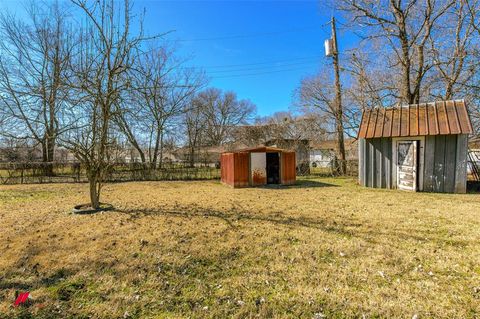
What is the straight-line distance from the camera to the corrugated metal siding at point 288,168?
11.7 m

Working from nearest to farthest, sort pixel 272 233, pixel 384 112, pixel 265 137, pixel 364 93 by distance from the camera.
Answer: pixel 272 233 < pixel 384 112 < pixel 364 93 < pixel 265 137

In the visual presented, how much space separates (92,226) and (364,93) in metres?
14.5

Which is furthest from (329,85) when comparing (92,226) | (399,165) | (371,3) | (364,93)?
(92,226)

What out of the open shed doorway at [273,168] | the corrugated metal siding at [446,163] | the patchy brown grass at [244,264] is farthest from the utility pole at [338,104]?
the patchy brown grass at [244,264]

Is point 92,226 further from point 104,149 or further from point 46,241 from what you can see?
point 104,149

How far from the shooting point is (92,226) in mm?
4949

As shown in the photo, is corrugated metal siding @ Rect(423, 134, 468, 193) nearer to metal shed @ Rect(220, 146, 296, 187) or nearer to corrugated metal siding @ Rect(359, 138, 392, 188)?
corrugated metal siding @ Rect(359, 138, 392, 188)

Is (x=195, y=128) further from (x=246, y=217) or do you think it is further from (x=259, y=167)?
(x=246, y=217)

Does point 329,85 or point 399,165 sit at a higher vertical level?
point 329,85

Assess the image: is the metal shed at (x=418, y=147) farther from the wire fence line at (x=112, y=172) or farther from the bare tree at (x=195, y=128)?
the bare tree at (x=195, y=128)

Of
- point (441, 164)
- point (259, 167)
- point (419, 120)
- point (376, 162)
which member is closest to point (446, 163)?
point (441, 164)

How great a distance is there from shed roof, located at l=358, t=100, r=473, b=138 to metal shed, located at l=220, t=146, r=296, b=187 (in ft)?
11.1

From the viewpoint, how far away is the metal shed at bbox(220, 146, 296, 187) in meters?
11.1

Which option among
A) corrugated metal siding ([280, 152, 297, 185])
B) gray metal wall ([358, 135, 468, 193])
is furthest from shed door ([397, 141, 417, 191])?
corrugated metal siding ([280, 152, 297, 185])
